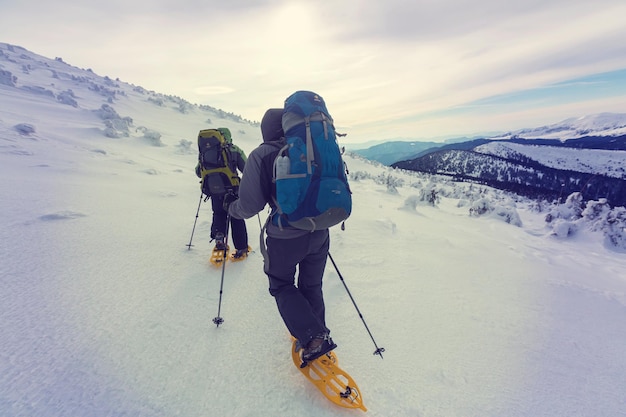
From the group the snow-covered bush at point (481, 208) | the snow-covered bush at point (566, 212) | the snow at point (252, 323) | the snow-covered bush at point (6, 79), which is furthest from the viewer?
the snow-covered bush at point (6, 79)

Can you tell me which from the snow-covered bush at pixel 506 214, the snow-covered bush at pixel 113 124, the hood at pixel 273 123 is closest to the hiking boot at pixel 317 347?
the hood at pixel 273 123

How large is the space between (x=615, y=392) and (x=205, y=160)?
604 cm

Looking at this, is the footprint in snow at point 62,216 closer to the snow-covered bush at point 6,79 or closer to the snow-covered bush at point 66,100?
the snow-covered bush at point 66,100

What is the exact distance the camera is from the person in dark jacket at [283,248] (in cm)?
272

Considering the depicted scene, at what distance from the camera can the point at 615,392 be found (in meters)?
2.88

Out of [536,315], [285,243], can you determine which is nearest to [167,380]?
[285,243]

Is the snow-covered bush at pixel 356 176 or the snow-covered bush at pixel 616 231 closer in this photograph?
the snow-covered bush at pixel 616 231

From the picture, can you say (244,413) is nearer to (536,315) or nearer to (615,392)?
(615,392)

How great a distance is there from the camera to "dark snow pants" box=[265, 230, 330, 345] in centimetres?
272

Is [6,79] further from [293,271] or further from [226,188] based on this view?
[293,271]

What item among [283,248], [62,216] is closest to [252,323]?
[283,248]

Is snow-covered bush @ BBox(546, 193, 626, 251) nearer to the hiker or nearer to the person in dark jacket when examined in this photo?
the hiker

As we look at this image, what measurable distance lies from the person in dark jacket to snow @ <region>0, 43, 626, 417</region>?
48cm

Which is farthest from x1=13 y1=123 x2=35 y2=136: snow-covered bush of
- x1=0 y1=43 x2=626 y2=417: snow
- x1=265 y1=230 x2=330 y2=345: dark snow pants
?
x1=265 y1=230 x2=330 y2=345: dark snow pants
